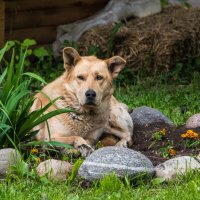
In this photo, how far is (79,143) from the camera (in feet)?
25.6

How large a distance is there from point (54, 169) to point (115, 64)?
6.47 feet

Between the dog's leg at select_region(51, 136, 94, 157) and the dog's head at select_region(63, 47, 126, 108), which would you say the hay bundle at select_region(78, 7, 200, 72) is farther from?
the dog's leg at select_region(51, 136, 94, 157)

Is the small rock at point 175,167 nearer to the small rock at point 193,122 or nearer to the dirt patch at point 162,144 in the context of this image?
the dirt patch at point 162,144

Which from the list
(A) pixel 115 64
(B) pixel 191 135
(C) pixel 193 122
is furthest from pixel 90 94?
(C) pixel 193 122

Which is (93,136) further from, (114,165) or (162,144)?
(114,165)

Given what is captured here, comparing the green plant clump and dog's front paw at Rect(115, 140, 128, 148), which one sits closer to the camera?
the green plant clump

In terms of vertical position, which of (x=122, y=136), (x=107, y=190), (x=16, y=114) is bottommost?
(x=122, y=136)

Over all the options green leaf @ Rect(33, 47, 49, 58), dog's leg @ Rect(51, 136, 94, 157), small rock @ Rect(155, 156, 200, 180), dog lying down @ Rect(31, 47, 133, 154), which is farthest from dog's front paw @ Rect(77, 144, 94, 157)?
green leaf @ Rect(33, 47, 49, 58)

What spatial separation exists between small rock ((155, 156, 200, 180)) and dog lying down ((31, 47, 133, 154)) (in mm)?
1222

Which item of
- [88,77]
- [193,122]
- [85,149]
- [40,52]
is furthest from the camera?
[40,52]

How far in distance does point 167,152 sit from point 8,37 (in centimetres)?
563

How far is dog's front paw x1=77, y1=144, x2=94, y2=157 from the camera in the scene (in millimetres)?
7661

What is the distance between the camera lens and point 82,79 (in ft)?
26.5

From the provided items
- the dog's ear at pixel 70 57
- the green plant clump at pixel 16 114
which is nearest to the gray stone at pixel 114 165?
the green plant clump at pixel 16 114
